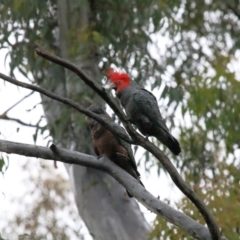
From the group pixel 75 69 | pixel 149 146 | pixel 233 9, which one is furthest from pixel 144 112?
pixel 233 9

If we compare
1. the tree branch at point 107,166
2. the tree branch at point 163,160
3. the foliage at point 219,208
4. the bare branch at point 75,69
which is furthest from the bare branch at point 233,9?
the bare branch at point 75,69

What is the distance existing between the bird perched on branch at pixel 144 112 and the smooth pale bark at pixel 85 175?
7.76 feet

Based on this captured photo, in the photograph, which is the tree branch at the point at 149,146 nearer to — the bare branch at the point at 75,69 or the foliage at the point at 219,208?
the bare branch at the point at 75,69

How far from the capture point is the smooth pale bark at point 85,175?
25.3 feet

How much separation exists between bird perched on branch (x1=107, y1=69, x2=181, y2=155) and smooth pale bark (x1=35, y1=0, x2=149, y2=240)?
236cm

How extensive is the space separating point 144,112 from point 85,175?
9.43 ft

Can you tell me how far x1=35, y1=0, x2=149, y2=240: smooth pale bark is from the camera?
771cm

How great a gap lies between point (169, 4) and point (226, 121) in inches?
76.7

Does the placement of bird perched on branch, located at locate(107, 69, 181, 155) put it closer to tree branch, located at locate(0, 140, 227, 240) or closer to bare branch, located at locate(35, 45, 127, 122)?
tree branch, located at locate(0, 140, 227, 240)

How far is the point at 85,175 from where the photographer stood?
8.05 m

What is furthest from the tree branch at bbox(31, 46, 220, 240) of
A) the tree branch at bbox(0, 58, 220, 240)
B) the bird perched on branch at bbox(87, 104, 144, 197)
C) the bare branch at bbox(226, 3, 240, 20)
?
the bare branch at bbox(226, 3, 240, 20)

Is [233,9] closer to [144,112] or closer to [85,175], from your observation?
[85,175]

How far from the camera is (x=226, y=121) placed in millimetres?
7199

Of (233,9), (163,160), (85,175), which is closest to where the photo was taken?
(163,160)
